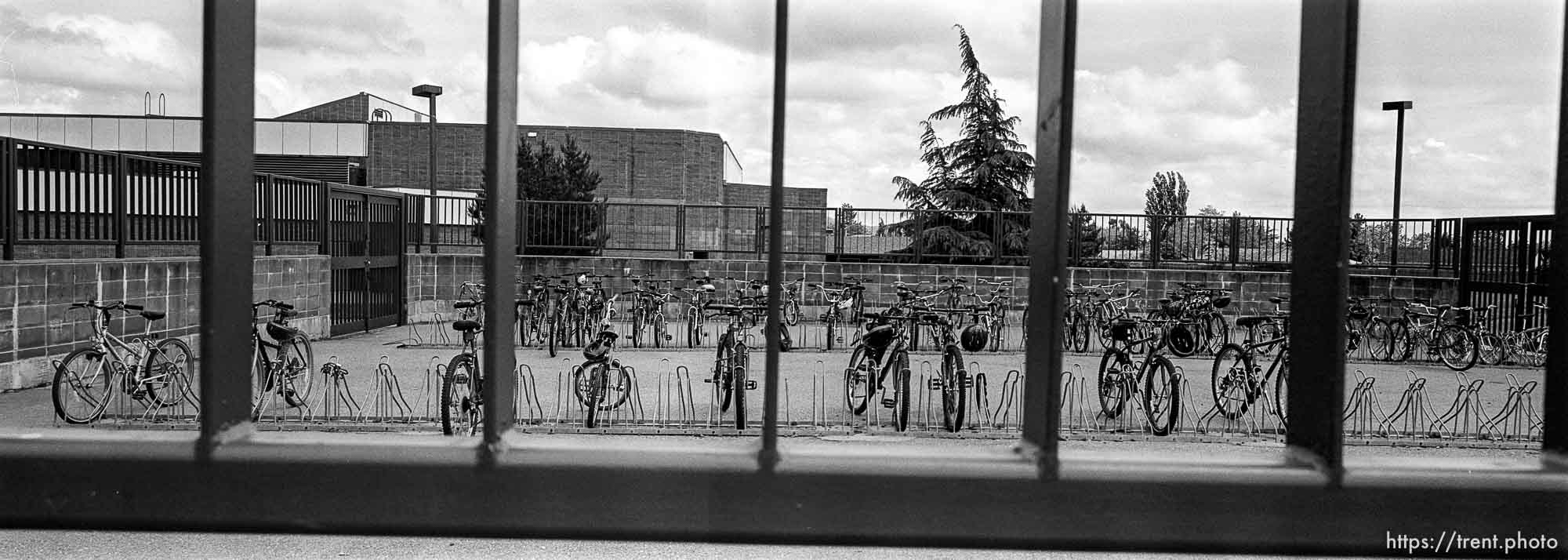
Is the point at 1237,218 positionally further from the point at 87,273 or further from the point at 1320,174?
the point at 1320,174

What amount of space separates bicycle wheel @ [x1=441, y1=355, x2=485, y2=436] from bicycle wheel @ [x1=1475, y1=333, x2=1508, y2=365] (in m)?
13.0

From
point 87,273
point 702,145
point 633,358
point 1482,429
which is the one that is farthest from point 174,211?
point 702,145

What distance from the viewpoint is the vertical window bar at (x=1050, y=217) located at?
1.49m

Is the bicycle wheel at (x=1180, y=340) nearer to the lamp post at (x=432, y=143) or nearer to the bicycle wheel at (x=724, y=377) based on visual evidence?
the bicycle wheel at (x=724, y=377)

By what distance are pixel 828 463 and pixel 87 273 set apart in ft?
38.7

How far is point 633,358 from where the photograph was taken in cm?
1470

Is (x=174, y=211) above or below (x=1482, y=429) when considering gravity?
above

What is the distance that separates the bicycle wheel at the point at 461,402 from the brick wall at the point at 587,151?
37589 mm

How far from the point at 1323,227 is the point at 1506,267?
19.4 m

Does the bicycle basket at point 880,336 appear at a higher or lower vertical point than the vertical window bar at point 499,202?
lower

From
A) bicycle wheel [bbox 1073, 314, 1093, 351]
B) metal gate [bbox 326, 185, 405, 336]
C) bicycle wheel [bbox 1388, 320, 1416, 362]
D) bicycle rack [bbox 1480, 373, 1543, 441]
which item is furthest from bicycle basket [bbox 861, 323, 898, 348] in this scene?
metal gate [bbox 326, 185, 405, 336]

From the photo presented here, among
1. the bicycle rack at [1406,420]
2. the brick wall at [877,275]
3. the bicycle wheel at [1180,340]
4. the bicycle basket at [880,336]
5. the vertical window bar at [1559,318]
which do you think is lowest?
the bicycle rack at [1406,420]

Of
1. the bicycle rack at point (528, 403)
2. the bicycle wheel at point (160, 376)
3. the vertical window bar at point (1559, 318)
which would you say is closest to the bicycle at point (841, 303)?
the bicycle rack at point (528, 403)

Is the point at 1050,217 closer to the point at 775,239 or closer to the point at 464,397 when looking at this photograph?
the point at 775,239
